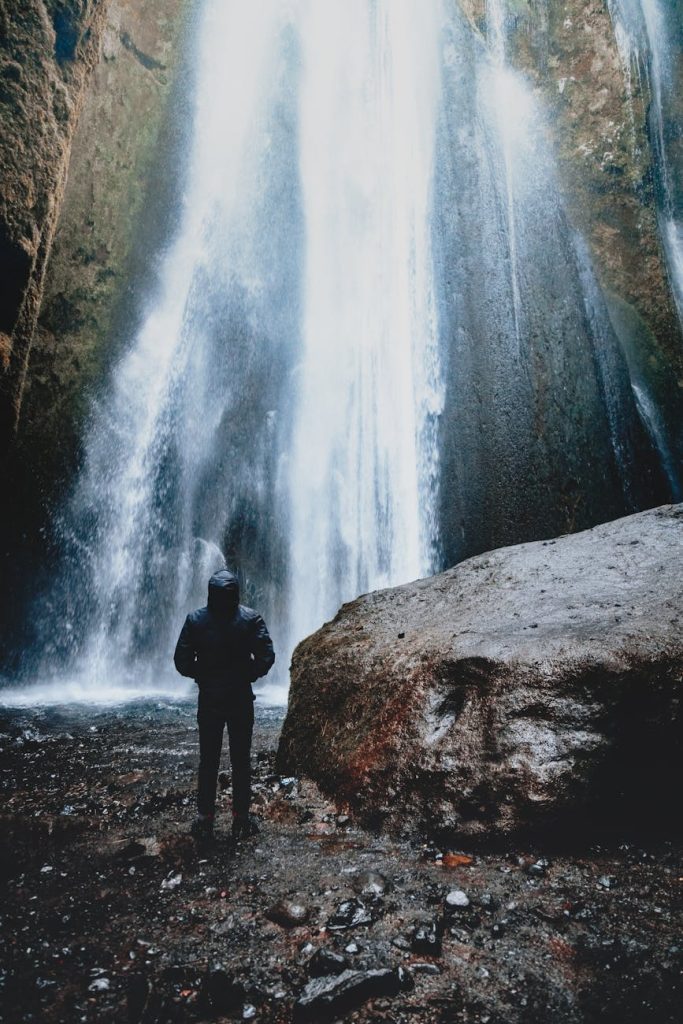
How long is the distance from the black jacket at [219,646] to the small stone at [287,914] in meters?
1.26

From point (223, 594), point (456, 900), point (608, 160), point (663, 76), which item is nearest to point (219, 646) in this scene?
point (223, 594)

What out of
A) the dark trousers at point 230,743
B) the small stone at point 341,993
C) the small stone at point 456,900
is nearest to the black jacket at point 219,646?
the dark trousers at point 230,743

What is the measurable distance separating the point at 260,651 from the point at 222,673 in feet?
0.90

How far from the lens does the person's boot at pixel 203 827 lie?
356cm

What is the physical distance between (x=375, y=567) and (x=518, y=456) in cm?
436

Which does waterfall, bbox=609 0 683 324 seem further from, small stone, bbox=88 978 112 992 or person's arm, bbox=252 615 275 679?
small stone, bbox=88 978 112 992

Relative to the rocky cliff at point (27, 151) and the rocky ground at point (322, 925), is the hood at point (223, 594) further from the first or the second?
the rocky cliff at point (27, 151)

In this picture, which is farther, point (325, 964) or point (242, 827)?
point (242, 827)

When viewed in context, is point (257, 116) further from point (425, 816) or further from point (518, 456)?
point (425, 816)

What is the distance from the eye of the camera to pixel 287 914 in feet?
8.57

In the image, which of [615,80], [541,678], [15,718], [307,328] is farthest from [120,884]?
[615,80]

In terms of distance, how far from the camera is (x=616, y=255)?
16516 mm

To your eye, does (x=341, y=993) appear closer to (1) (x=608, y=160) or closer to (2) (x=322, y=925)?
(2) (x=322, y=925)

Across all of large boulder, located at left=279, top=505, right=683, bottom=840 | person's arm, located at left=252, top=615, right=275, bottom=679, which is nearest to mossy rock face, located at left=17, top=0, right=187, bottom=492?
person's arm, located at left=252, top=615, right=275, bottom=679
